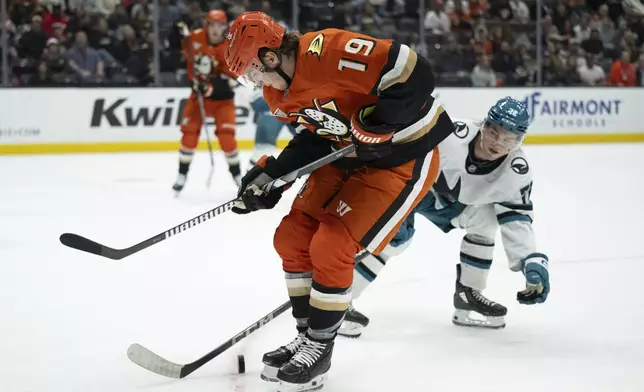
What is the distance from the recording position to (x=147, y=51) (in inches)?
Answer: 356

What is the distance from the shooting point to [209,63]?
238 inches

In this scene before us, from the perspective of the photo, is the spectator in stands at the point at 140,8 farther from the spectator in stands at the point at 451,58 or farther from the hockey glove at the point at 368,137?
the hockey glove at the point at 368,137

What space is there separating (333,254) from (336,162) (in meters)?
0.39

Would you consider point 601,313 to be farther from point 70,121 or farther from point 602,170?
point 70,121

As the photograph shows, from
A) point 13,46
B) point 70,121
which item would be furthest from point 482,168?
point 13,46

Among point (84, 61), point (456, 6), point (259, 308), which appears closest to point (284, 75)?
point (259, 308)

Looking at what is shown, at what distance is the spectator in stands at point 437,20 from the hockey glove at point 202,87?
4617mm

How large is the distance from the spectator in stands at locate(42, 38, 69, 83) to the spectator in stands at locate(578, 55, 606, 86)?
623 cm

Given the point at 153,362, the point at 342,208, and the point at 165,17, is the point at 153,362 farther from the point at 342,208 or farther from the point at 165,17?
the point at 165,17

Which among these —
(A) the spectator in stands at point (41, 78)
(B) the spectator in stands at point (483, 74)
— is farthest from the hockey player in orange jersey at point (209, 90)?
(B) the spectator in stands at point (483, 74)

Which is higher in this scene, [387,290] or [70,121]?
[387,290]

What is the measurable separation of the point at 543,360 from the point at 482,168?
2.11ft

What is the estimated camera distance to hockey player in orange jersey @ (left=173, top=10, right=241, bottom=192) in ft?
19.8

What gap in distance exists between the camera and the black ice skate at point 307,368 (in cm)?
216
